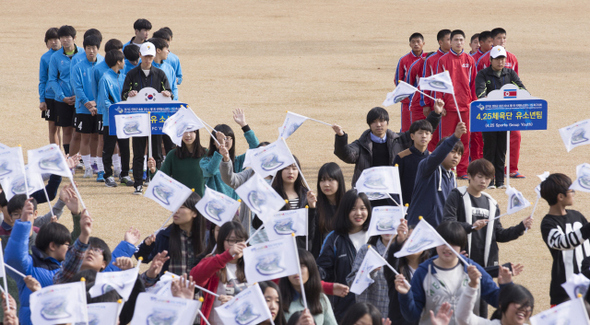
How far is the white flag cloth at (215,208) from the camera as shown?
223 inches

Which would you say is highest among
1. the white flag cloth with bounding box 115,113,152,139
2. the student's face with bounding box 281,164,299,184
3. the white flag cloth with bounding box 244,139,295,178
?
the white flag cloth with bounding box 115,113,152,139

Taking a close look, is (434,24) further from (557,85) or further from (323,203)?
(323,203)

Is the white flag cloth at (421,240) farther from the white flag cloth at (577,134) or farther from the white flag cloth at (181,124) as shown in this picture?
the white flag cloth at (181,124)

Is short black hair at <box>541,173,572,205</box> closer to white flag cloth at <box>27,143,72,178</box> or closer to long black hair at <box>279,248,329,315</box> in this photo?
long black hair at <box>279,248,329,315</box>

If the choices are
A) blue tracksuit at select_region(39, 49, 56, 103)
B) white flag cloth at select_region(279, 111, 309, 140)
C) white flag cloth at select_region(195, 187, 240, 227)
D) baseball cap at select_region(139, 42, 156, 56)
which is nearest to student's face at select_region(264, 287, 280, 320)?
white flag cloth at select_region(195, 187, 240, 227)

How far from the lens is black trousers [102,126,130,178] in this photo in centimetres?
1064

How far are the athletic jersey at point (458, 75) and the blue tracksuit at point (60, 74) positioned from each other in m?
5.37

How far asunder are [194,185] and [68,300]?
3563 millimetres

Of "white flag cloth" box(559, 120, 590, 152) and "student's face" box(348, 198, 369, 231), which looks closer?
"student's face" box(348, 198, 369, 231)

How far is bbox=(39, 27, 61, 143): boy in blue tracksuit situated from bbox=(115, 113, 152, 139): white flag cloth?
4.00m

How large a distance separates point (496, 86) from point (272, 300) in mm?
7140

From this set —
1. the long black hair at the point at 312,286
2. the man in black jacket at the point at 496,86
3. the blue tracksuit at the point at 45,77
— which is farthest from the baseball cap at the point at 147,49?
the long black hair at the point at 312,286

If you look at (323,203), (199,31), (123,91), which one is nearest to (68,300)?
(323,203)

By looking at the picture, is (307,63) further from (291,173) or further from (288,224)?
(288,224)
